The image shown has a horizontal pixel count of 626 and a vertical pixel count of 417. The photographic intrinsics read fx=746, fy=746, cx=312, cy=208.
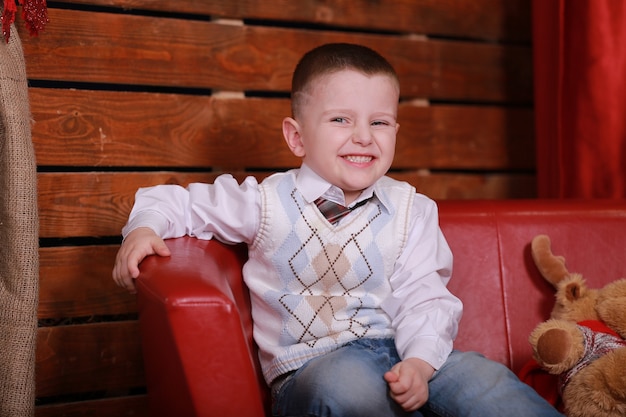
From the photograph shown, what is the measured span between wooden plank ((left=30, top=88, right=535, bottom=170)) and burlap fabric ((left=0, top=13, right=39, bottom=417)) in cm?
31

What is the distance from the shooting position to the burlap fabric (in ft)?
4.48

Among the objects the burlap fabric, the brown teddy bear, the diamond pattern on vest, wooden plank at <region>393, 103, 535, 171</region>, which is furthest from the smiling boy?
wooden plank at <region>393, 103, 535, 171</region>

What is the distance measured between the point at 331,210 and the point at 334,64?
268 mm

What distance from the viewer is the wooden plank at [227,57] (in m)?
1.71

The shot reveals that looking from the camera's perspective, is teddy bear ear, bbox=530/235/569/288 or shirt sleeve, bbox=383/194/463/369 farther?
teddy bear ear, bbox=530/235/569/288

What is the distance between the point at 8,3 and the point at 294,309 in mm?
757

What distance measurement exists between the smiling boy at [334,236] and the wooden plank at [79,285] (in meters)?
0.47

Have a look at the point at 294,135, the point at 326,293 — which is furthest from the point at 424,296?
the point at 294,135

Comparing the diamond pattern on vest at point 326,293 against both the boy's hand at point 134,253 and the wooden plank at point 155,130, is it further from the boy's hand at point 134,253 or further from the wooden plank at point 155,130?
the wooden plank at point 155,130

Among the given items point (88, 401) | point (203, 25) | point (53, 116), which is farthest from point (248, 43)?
point (88, 401)

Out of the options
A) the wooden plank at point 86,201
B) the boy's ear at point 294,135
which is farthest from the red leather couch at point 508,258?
the wooden plank at point 86,201

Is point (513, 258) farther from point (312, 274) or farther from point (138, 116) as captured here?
point (138, 116)

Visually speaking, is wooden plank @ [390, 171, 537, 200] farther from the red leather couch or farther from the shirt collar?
the shirt collar

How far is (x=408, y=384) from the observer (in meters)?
1.16
